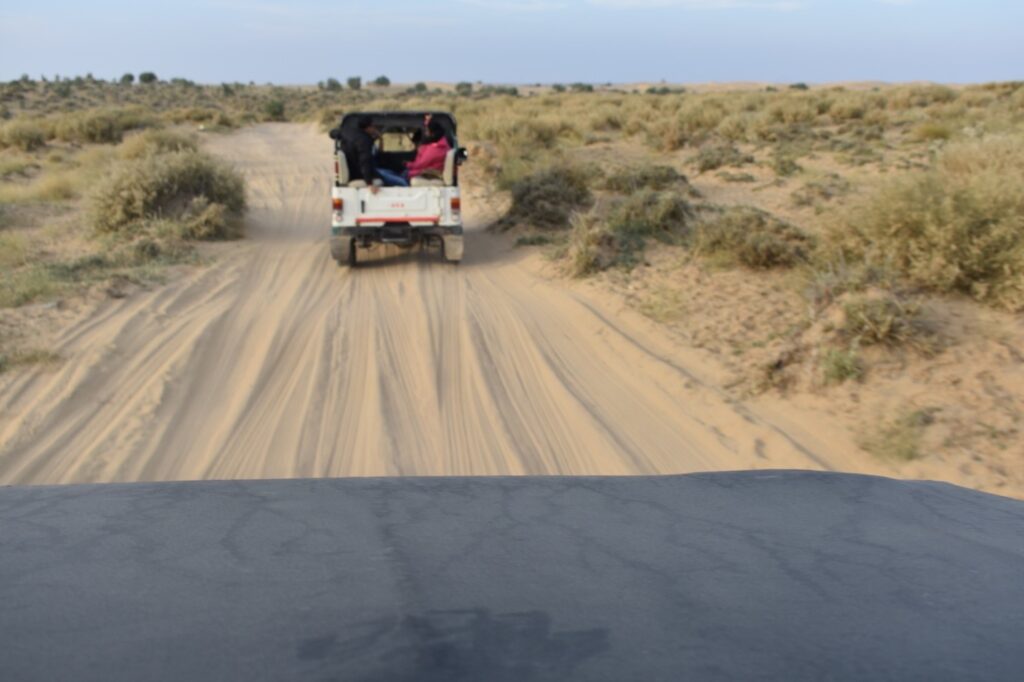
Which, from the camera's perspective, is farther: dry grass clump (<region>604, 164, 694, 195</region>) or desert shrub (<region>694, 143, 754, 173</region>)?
desert shrub (<region>694, 143, 754, 173</region>)

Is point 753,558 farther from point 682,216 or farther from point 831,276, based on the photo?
point 682,216

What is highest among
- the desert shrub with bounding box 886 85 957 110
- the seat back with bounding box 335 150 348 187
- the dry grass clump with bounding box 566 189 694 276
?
the desert shrub with bounding box 886 85 957 110

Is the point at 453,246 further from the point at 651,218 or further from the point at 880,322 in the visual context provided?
the point at 880,322

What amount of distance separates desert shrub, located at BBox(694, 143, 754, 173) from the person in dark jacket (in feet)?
31.9

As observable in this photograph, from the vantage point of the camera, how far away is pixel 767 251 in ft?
33.7

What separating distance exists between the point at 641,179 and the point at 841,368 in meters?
9.11

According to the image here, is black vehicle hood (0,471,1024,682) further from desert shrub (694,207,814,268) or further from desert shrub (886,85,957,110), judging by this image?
desert shrub (886,85,957,110)

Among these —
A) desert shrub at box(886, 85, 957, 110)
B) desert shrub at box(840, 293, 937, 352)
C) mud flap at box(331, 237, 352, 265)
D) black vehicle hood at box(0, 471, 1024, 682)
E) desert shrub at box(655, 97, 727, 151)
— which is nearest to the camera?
black vehicle hood at box(0, 471, 1024, 682)

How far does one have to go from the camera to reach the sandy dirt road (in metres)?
6.04

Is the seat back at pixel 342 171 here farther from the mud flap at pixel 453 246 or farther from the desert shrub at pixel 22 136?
the desert shrub at pixel 22 136

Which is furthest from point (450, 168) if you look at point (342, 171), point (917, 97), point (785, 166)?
point (917, 97)

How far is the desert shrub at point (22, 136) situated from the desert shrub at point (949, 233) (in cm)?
2416

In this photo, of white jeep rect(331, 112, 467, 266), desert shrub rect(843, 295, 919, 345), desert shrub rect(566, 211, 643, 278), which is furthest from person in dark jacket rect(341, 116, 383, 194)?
desert shrub rect(843, 295, 919, 345)

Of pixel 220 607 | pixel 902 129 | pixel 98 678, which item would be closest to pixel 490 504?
pixel 220 607
